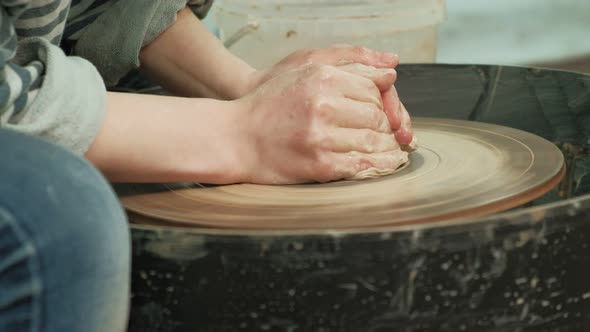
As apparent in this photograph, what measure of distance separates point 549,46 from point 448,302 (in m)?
2.88

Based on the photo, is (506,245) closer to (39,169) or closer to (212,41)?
(39,169)

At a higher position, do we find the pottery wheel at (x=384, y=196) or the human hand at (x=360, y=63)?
the human hand at (x=360, y=63)

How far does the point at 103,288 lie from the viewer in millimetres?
577

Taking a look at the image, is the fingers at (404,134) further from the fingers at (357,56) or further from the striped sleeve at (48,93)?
the striped sleeve at (48,93)

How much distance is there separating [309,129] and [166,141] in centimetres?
15

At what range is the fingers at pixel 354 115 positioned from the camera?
2.90ft

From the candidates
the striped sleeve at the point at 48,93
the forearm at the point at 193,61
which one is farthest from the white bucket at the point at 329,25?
the striped sleeve at the point at 48,93

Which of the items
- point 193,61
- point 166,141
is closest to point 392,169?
point 166,141

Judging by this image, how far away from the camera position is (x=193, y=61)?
119 cm

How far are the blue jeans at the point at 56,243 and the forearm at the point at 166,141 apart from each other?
19 centimetres

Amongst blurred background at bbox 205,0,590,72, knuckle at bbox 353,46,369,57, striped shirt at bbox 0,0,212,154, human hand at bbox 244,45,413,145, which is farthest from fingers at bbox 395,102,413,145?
blurred background at bbox 205,0,590,72

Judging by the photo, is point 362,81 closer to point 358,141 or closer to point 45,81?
point 358,141

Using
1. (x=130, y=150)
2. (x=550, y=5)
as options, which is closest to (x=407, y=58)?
(x=130, y=150)

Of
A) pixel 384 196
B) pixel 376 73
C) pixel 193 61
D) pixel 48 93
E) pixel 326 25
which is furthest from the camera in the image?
pixel 326 25
